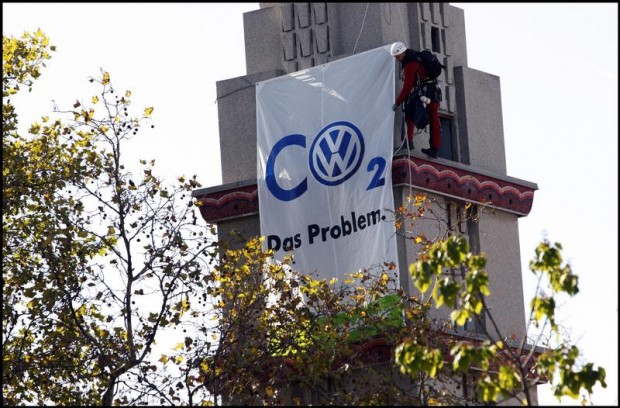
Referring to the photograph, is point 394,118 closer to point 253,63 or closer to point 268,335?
point 253,63

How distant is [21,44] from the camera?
38750mm

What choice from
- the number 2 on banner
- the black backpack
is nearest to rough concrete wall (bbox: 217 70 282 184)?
the number 2 on banner

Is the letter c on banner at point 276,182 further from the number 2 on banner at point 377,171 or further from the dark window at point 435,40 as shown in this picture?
the dark window at point 435,40

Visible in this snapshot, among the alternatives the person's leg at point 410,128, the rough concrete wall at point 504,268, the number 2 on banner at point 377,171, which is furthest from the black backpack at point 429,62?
the rough concrete wall at point 504,268

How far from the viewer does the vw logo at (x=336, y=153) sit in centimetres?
4016

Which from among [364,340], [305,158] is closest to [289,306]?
[364,340]

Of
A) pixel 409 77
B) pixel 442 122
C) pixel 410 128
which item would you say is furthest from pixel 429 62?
pixel 442 122

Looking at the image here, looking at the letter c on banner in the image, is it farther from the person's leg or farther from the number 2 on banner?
the person's leg

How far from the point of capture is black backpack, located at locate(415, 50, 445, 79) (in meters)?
40.2

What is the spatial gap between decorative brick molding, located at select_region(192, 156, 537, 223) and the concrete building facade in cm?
2

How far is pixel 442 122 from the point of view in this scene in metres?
42.1

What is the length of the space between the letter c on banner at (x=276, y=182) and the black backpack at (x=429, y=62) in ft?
8.96

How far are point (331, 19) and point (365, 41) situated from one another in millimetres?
904

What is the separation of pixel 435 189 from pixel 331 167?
2.06 m
